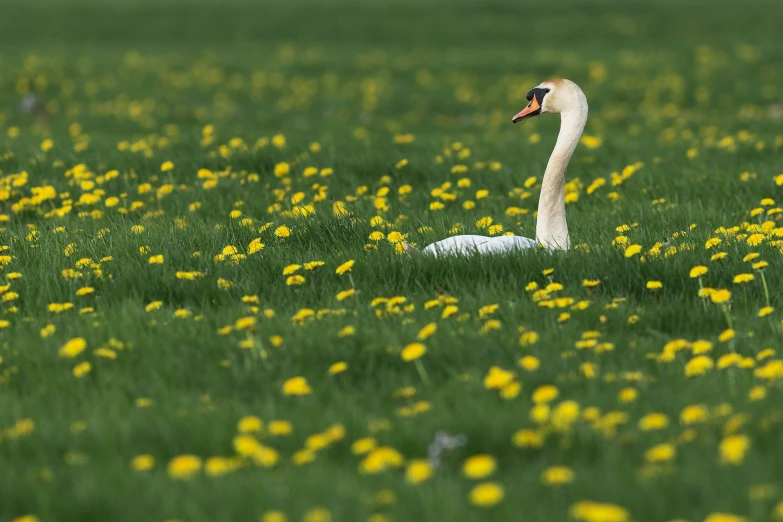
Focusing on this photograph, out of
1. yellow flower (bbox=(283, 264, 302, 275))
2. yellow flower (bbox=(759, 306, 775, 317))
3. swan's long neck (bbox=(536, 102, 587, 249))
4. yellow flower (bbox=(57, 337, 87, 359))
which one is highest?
swan's long neck (bbox=(536, 102, 587, 249))

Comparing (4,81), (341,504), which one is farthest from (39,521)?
(4,81)

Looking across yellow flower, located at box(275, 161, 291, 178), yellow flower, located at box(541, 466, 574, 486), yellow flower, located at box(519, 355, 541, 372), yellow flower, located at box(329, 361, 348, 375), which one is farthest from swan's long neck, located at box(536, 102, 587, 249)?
yellow flower, located at box(275, 161, 291, 178)

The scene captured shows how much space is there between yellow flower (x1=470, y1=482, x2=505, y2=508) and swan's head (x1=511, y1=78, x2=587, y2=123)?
408 cm

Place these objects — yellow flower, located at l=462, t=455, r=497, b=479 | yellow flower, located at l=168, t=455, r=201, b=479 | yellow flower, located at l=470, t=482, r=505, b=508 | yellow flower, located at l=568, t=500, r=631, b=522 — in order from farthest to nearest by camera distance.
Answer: yellow flower, located at l=168, t=455, r=201, b=479, yellow flower, located at l=462, t=455, r=497, b=479, yellow flower, located at l=470, t=482, r=505, b=508, yellow flower, located at l=568, t=500, r=631, b=522

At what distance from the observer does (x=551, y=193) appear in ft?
22.6

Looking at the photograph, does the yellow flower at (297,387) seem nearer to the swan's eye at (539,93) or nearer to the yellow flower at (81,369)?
the yellow flower at (81,369)

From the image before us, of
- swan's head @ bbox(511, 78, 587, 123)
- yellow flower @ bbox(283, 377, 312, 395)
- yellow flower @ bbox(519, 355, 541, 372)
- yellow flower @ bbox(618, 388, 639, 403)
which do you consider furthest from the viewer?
swan's head @ bbox(511, 78, 587, 123)

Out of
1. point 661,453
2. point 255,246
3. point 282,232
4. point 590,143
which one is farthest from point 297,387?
point 590,143

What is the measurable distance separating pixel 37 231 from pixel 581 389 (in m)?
4.82

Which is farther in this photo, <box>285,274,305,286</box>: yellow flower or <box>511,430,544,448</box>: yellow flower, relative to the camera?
<box>285,274,305,286</box>: yellow flower

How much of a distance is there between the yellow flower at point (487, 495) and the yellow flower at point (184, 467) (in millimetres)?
988

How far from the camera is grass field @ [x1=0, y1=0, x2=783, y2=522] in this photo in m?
3.53

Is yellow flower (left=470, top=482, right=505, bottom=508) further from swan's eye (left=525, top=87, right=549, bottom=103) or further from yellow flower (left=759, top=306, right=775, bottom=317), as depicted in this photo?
swan's eye (left=525, top=87, right=549, bottom=103)

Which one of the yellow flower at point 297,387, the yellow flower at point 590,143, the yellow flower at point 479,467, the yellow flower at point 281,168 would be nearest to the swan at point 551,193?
the yellow flower at point 297,387
